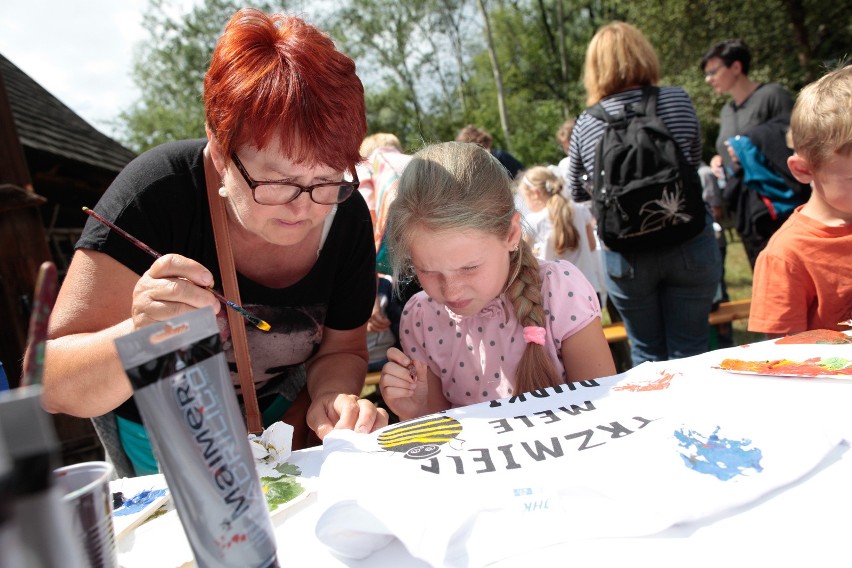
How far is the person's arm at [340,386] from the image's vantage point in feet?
4.19

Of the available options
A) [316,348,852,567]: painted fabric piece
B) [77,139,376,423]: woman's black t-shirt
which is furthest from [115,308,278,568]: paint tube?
[77,139,376,423]: woman's black t-shirt

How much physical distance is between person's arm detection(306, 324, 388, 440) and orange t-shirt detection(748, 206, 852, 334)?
4.27ft

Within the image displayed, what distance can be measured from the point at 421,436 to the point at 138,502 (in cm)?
51

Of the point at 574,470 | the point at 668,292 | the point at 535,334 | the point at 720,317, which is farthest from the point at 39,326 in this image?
the point at 720,317

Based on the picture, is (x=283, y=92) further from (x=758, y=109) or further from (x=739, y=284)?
(x=739, y=284)

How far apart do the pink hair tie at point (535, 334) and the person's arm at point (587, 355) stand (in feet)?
0.41

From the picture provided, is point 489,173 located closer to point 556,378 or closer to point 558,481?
point 556,378

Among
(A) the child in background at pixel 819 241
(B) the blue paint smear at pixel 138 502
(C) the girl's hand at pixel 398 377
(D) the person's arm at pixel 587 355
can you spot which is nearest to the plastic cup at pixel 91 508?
(B) the blue paint smear at pixel 138 502

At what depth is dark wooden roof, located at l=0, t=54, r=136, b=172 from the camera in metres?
6.63

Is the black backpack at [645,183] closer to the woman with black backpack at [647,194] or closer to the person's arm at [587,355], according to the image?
the woman with black backpack at [647,194]

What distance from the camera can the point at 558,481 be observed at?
0.79 m

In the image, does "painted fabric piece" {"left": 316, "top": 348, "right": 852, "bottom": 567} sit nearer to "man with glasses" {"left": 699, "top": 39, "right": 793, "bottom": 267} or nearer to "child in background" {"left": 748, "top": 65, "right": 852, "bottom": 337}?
"child in background" {"left": 748, "top": 65, "right": 852, "bottom": 337}

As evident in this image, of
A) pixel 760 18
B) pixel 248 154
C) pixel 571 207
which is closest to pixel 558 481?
pixel 248 154

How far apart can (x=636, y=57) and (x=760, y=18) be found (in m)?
15.8
